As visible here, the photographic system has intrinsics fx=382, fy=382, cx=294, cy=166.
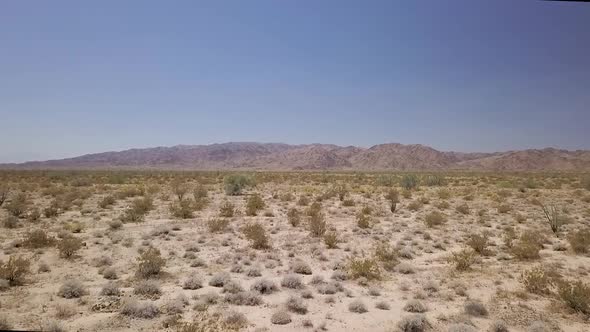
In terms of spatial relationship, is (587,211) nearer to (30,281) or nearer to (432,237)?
(432,237)

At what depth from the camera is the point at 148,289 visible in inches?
337

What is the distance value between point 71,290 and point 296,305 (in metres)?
4.96

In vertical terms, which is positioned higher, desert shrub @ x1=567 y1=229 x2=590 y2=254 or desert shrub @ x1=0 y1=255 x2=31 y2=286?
desert shrub @ x1=0 y1=255 x2=31 y2=286

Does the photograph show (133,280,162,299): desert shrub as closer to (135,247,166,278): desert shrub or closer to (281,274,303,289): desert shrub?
(135,247,166,278): desert shrub

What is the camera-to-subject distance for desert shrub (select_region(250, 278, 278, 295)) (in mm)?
9023

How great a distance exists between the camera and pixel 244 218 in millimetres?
19734

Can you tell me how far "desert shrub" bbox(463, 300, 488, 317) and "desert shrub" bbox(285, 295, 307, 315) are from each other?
3302 mm

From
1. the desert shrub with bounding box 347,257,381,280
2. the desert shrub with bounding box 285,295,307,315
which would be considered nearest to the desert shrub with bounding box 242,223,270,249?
the desert shrub with bounding box 347,257,381,280

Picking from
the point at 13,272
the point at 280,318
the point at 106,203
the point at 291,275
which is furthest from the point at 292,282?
the point at 106,203

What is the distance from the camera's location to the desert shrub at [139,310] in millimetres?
7266

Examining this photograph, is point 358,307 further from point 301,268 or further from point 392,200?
point 392,200

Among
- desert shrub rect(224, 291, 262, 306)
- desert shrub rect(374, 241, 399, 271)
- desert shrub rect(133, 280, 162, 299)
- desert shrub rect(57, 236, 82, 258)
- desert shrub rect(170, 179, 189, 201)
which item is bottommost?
desert shrub rect(374, 241, 399, 271)

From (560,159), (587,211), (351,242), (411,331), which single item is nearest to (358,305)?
(411,331)

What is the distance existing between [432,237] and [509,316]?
8.04m
